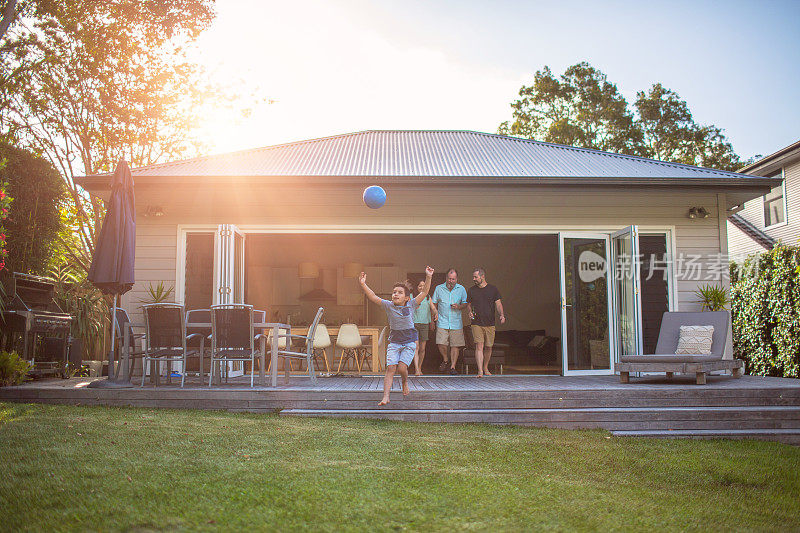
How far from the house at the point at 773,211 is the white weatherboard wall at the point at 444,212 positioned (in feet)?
17.2

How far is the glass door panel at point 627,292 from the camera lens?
9.06 metres

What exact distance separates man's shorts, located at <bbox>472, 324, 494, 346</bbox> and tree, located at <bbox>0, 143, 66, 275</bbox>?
680 cm

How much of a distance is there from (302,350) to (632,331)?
5.44 meters

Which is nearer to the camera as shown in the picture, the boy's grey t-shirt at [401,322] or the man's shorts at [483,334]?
the boy's grey t-shirt at [401,322]

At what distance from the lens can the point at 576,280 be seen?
367 inches

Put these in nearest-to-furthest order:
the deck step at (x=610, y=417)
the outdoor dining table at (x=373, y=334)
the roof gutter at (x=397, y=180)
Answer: the deck step at (x=610, y=417)
the roof gutter at (x=397, y=180)
the outdoor dining table at (x=373, y=334)

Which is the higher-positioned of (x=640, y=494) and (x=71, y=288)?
(x=71, y=288)

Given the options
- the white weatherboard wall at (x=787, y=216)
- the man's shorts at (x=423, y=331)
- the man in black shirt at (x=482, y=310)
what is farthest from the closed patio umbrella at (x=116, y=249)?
the white weatherboard wall at (x=787, y=216)

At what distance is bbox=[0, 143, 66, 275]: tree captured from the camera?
10.1 meters

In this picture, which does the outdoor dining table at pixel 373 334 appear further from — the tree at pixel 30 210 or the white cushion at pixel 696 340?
the white cushion at pixel 696 340

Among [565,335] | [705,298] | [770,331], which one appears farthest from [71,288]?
[770,331]

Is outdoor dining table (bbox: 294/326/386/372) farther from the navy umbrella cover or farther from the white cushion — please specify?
the white cushion

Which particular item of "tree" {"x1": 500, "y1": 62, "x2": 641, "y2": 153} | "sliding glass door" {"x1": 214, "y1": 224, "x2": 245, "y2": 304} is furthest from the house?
"sliding glass door" {"x1": 214, "y1": 224, "x2": 245, "y2": 304}

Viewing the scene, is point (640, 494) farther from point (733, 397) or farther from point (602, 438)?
point (733, 397)
